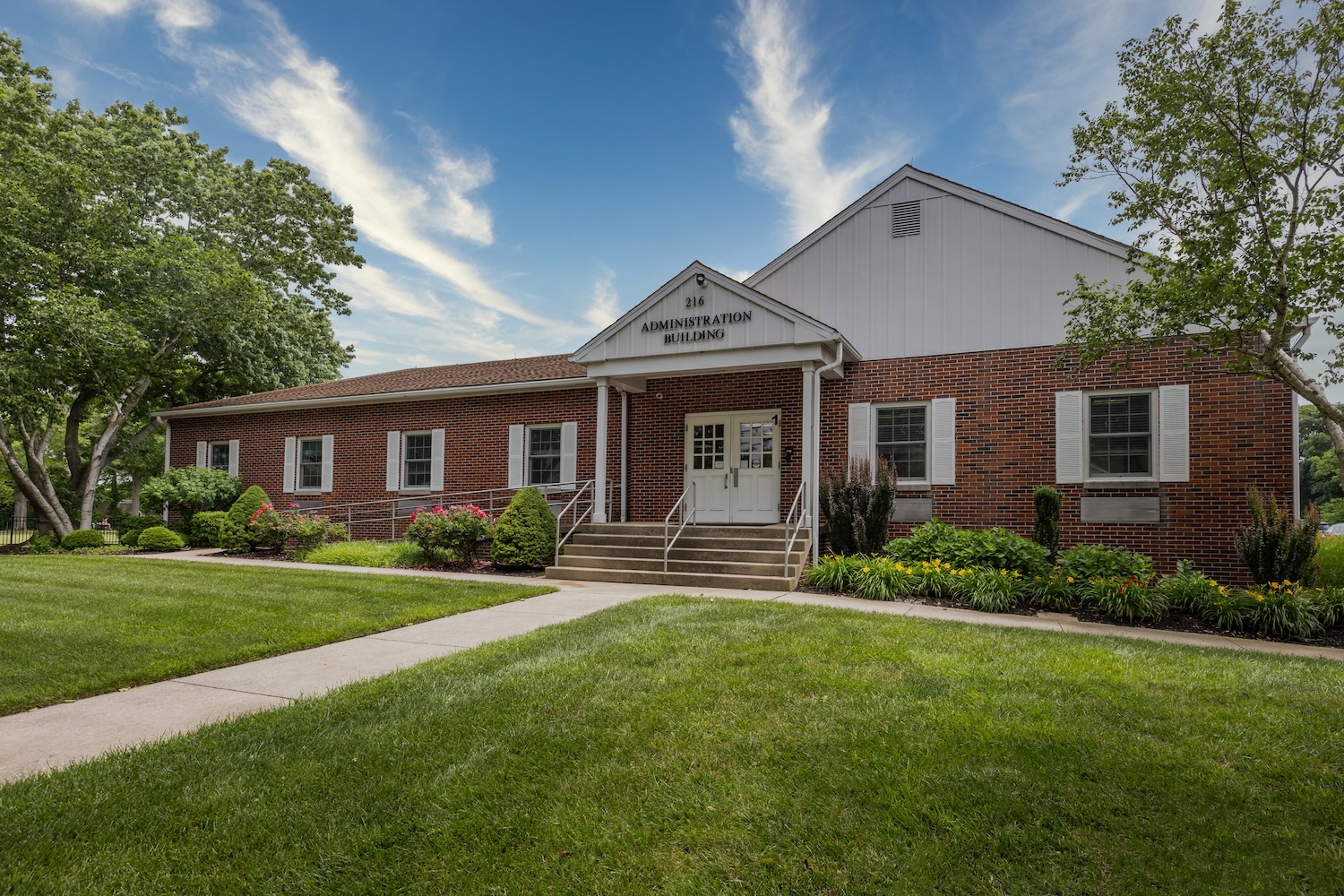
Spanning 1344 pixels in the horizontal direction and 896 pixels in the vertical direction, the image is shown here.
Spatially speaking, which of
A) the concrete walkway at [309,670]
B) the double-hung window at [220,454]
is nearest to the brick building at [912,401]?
the concrete walkway at [309,670]

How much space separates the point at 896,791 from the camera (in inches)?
119

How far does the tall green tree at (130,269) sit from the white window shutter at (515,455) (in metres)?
9.82

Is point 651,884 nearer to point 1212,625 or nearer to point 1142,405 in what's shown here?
point 1212,625

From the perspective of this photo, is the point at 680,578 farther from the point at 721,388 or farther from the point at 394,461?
the point at 394,461

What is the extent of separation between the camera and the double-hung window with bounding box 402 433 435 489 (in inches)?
628

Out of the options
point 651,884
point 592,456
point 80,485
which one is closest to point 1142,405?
point 592,456

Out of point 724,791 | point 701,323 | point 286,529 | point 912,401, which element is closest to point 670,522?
point 701,323

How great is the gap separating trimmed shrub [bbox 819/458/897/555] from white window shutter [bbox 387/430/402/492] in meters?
9.91

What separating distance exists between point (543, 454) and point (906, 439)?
23.5 feet

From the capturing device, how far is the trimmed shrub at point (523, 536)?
11.8 metres

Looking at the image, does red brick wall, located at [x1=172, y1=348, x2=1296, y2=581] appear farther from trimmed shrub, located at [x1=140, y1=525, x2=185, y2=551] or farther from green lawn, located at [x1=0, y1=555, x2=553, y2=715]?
trimmed shrub, located at [x1=140, y1=525, x2=185, y2=551]

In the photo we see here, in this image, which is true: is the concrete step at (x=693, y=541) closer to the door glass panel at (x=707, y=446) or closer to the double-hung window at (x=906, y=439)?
the door glass panel at (x=707, y=446)

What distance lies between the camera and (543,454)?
14773 millimetres

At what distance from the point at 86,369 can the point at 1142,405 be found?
23.2 metres
